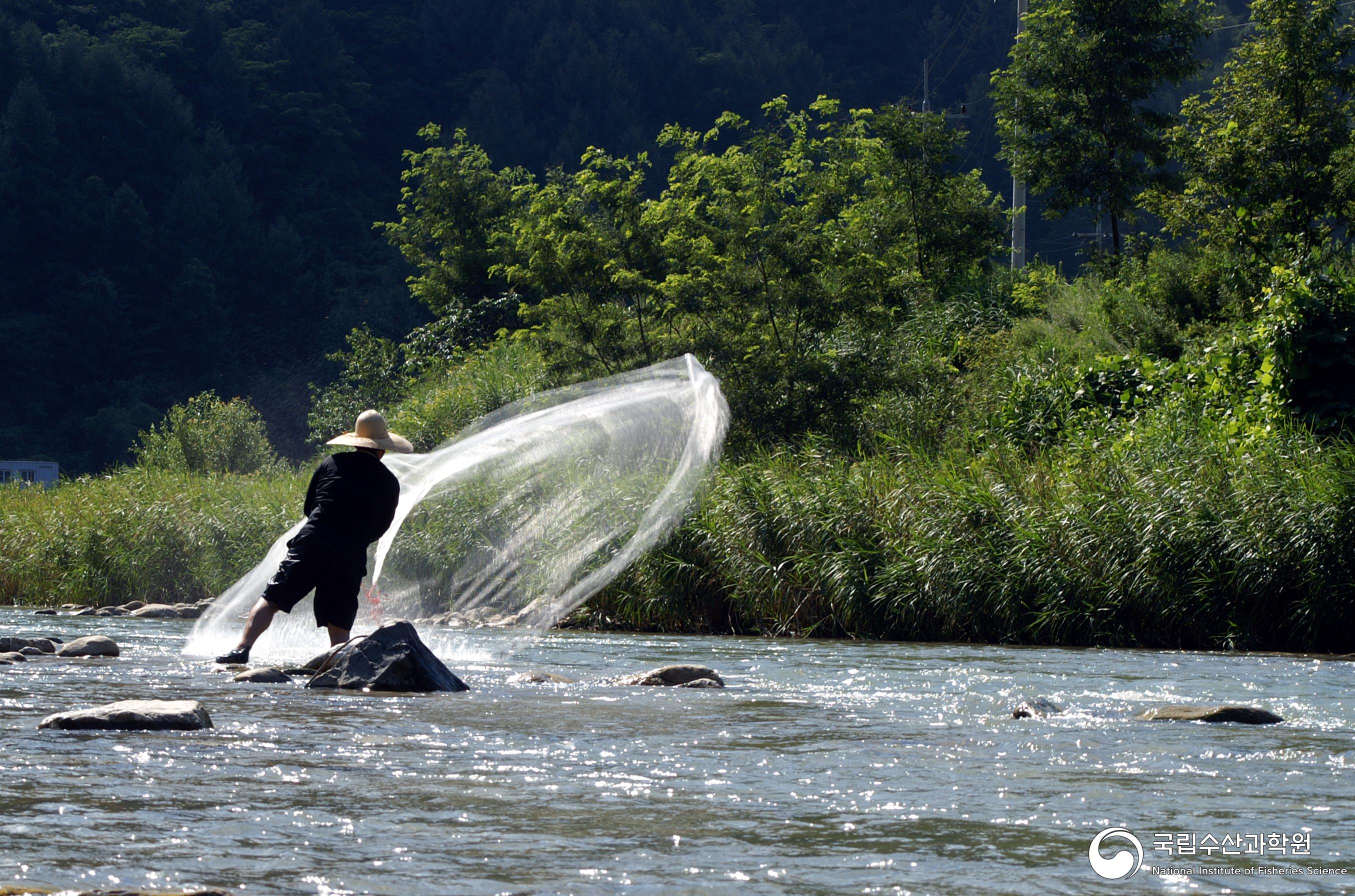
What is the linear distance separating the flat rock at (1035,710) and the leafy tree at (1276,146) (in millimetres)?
17543

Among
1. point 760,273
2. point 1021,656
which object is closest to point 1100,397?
point 760,273

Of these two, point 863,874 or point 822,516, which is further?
point 822,516

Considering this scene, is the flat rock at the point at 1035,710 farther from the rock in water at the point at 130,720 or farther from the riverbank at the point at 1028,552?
the riverbank at the point at 1028,552

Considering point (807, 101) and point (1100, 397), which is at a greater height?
point (807, 101)

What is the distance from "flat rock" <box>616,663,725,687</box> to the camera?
11.3 meters

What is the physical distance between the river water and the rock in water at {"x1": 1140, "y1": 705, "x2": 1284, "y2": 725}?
0.75ft

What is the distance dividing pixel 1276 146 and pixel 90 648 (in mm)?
21751

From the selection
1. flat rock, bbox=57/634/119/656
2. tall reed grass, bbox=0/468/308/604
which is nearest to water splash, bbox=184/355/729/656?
flat rock, bbox=57/634/119/656

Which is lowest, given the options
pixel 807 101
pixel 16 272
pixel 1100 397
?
pixel 1100 397

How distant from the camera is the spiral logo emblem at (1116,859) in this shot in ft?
16.7

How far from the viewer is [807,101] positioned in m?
79.7

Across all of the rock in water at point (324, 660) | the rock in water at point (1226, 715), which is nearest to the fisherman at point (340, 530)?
the rock in water at point (324, 660)

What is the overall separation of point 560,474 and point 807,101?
70.7m

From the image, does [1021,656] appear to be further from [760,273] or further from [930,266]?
[930,266]
